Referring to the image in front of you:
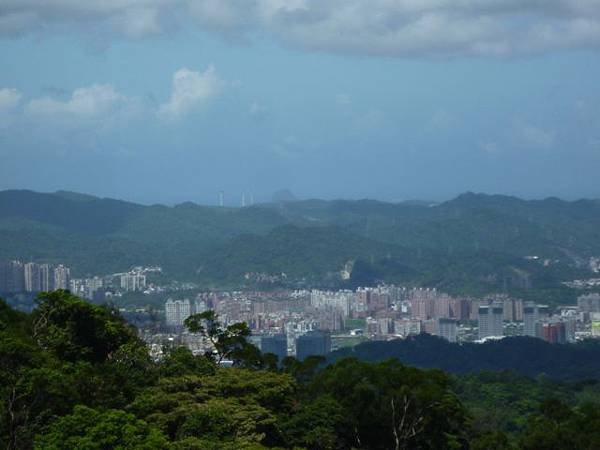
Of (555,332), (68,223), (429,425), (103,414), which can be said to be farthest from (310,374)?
(68,223)

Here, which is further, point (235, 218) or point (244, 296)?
point (235, 218)

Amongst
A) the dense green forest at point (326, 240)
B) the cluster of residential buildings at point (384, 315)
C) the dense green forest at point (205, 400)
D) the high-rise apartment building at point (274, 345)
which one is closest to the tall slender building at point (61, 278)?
the cluster of residential buildings at point (384, 315)

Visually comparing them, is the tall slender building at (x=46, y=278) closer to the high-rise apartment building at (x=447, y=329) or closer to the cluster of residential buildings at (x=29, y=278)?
the cluster of residential buildings at (x=29, y=278)

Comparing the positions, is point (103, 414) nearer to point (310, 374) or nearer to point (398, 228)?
point (310, 374)

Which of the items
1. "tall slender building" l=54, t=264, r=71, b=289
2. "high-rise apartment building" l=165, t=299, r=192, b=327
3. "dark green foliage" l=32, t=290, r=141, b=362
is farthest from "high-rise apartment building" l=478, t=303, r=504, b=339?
"dark green foliage" l=32, t=290, r=141, b=362

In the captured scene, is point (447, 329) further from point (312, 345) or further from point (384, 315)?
point (312, 345)
